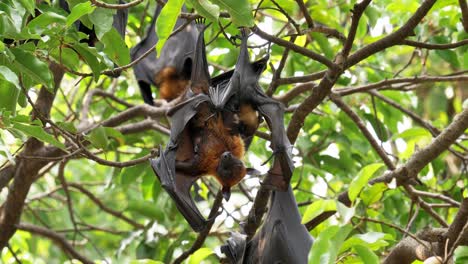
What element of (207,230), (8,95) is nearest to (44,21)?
(8,95)

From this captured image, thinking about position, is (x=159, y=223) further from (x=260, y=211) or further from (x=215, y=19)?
(x=215, y=19)

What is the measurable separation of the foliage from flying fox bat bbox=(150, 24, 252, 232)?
13.8 inches

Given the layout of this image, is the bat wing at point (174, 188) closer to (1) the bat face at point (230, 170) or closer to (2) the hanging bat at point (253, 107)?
(1) the bat face at point (230, 170)

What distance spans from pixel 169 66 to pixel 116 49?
10.3 feet

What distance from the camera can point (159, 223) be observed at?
8125mm

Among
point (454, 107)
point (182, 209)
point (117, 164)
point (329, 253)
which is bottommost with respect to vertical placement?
point (329, 253)

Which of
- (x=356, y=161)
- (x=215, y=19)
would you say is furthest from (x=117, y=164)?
(x=356, y=161)

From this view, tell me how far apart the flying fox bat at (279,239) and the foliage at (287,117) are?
22 centimetres

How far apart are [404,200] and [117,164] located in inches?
130

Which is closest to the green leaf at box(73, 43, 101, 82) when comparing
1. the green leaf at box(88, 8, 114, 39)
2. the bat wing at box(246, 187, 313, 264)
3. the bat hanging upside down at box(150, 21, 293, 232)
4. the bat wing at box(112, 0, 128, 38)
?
Result: the green leaf at box(88, 8, 114, 39)

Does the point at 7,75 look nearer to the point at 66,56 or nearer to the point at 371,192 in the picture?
the point at 66,56

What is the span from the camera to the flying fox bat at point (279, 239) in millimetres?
5652

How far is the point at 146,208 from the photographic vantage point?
8016 millimetres

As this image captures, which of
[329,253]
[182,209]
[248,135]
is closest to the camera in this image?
[329,253]
